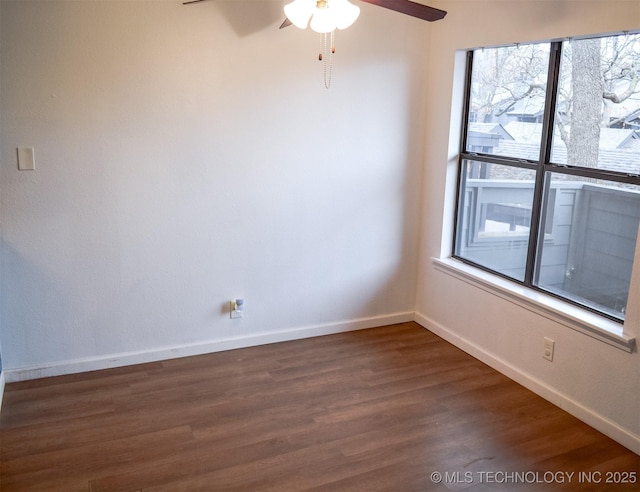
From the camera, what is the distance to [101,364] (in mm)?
3430

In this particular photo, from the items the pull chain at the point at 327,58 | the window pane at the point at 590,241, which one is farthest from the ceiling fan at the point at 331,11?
the window pane at the point at 590,241

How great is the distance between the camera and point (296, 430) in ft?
9.36

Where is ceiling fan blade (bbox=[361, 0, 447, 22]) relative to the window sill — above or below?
above

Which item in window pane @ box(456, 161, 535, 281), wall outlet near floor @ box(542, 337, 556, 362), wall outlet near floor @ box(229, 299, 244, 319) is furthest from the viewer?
wall outlet near floor @ box(229, 299, 244, 319)

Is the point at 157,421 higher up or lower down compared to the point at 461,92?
lower down

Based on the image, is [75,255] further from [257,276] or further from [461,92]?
[461,92]

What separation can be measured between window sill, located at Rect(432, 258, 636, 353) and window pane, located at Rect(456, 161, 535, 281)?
115mm

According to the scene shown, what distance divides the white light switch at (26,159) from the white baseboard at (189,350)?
110 centimetres

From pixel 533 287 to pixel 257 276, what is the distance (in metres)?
1.66

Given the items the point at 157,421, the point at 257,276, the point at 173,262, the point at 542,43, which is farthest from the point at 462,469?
the point at 542,43

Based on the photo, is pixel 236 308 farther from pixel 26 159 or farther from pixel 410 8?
pixel 410 8

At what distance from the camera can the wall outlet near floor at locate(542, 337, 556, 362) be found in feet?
10.3

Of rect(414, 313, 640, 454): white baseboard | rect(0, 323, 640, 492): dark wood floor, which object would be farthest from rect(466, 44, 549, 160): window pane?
rect(0, 323, 640, 492): dark wood floor

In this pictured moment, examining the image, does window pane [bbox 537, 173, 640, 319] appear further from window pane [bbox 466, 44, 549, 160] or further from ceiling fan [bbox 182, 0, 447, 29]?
ceiling fan [bbox 182, 0, 447, 29]
